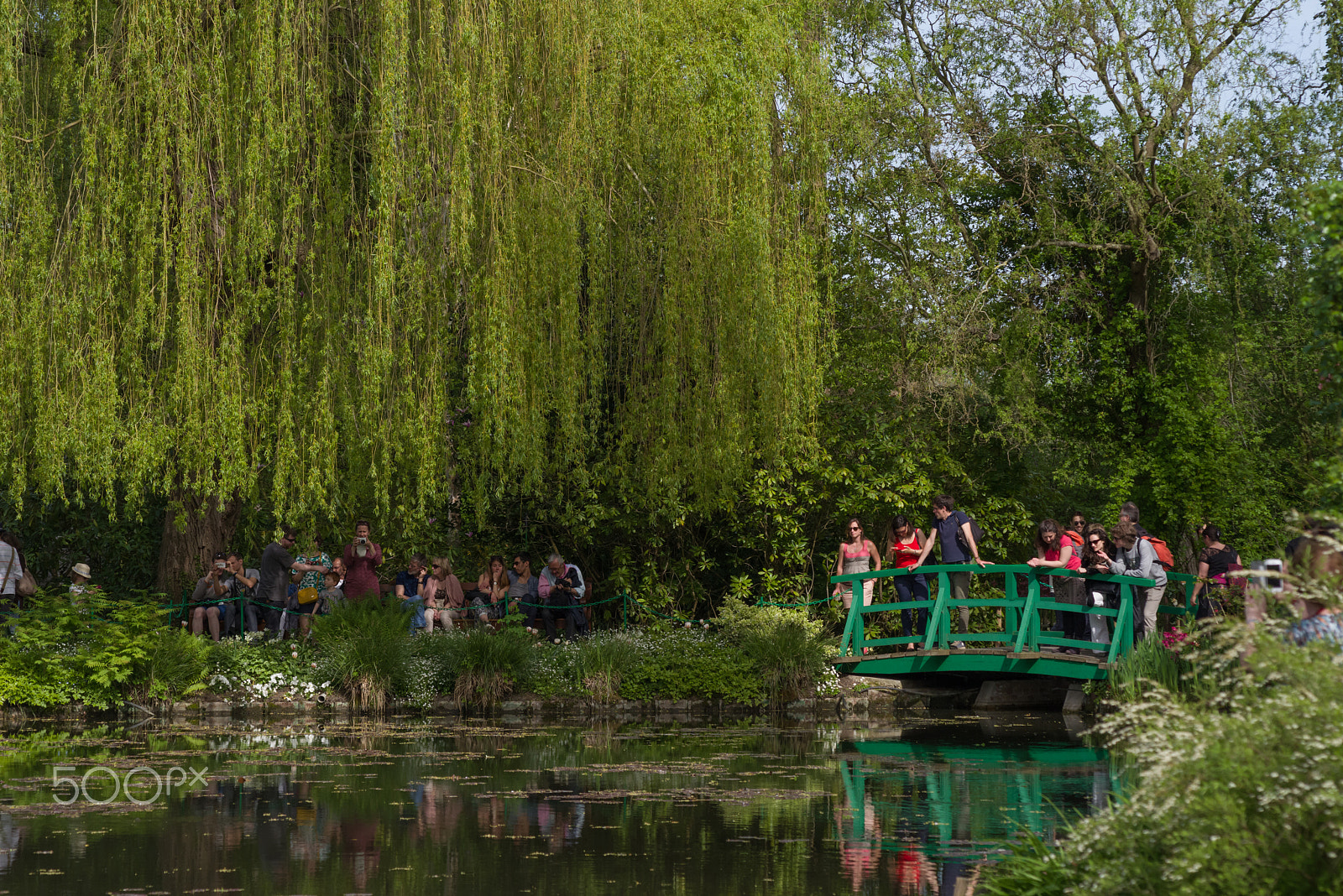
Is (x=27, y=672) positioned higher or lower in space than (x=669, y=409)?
lower

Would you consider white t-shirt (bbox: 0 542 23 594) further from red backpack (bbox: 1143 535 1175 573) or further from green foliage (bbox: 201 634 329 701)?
red backpack (bbox: 1143 535 1175 573)

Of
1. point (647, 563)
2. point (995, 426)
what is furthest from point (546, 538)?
point (995, 426)

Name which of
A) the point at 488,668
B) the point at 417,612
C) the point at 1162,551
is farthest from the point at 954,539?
the point at 417,612

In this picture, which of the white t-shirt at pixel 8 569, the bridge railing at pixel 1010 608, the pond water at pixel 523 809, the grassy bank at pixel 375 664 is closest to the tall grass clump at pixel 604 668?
the grassy bank at pixel 375 664

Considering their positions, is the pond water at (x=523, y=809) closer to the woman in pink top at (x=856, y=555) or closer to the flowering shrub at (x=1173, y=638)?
the flowering shrub at (x=1173, y=638)

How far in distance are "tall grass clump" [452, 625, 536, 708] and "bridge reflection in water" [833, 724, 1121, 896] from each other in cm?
391

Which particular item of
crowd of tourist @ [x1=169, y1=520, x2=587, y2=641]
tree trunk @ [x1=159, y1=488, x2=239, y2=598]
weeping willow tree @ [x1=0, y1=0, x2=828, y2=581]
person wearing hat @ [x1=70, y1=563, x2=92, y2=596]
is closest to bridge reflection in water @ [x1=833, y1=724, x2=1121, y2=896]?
weeping willow tree @ [x1=0, y1=0, x2=828, y2=581]

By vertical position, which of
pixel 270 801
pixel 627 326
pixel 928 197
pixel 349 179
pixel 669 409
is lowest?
pixel 270 801

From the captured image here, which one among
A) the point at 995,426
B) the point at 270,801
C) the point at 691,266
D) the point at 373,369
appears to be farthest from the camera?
the point at 995,426

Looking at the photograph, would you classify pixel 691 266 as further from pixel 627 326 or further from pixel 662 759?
pixel 662 759

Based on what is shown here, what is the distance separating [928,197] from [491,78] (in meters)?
9.15

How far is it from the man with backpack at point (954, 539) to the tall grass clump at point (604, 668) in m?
3.25

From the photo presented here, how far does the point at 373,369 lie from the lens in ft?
43.7

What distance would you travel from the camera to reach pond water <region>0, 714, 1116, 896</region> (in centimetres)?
705
